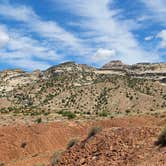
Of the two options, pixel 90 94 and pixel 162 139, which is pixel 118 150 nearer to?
pixel 162 139

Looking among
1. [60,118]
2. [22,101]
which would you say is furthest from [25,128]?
[22,101]

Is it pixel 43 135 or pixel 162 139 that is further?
pixel 43 135

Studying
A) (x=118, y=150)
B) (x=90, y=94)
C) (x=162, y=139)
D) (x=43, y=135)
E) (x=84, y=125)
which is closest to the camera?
(x=162, y=139)

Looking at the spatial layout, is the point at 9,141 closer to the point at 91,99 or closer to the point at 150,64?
the point at 91,99

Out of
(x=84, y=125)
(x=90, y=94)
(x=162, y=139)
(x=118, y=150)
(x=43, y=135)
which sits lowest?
(x=43, y=135)

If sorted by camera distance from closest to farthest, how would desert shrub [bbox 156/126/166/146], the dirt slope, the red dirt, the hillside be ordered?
the dirt slope → desert shrub [bbox 156/126/166/146] → the red dirt → the hillside

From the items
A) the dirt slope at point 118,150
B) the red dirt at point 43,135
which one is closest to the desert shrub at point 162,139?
the dirt slope at point 118,150

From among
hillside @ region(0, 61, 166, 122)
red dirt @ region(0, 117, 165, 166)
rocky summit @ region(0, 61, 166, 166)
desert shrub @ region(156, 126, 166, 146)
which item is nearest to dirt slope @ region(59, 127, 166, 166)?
rocky summit @ region(0, 61, 166, 166)

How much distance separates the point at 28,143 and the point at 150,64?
15435 cm

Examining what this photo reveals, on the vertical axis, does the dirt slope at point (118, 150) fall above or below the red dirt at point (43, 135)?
above

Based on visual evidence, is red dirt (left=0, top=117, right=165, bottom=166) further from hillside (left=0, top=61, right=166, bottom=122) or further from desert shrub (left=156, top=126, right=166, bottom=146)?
hillside (left=0, top=61, right=166, bottom=122)

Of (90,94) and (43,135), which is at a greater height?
(90,94)

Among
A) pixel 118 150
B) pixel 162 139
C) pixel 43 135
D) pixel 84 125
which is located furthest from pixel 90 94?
pixel 162 139

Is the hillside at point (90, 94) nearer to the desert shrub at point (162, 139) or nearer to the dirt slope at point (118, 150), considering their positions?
the dirt slope at point (118, 150)
